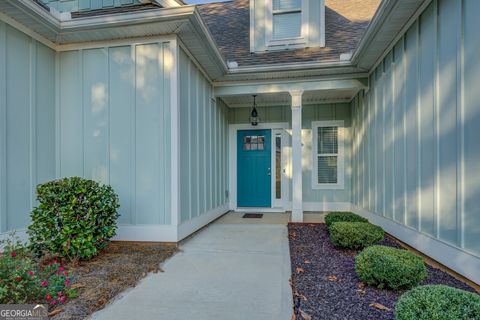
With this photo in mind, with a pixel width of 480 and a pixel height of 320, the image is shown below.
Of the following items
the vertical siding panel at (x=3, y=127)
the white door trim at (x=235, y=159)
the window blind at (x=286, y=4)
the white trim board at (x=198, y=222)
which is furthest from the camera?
the white door trim at (x=235, y=159)

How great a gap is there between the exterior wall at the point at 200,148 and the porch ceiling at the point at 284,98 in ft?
1.52

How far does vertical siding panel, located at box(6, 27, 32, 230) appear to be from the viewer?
11.7 feet

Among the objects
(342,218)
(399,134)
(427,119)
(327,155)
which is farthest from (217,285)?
(327,155)

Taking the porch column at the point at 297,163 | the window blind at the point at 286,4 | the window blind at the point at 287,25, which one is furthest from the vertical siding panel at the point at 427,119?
the window blind at the point at 286,4

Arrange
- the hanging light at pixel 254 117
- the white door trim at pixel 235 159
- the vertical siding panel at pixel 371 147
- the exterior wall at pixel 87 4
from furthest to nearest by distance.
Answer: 1. the white door trim at pixel 235 159
2. the hanging light at pixel 254 117
3. the vertical siding panel at pixel 371 147
4. the exterior wall at pixel 87 4

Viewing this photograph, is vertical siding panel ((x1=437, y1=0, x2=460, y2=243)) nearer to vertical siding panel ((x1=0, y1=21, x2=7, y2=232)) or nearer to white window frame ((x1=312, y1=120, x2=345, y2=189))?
white window frame ((x1=312, y1=120, x2=345, y2=189))

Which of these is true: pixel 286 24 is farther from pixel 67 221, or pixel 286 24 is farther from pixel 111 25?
pixel 67 221

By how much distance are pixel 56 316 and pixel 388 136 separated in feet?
15.4

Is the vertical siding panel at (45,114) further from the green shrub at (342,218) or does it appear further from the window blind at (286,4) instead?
the window blind at (286,4)

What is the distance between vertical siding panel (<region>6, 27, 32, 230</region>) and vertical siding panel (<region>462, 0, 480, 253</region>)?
5092mm

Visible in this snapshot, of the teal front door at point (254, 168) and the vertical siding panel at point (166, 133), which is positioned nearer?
the vertical siding panel at point (166, 133)

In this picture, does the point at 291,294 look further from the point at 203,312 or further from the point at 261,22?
the point at 261,22

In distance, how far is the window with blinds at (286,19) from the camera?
6641 millimetres

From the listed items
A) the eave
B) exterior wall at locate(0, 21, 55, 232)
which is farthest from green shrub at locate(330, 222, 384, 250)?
exterior wall at locate(0, 21, 55, 232)
